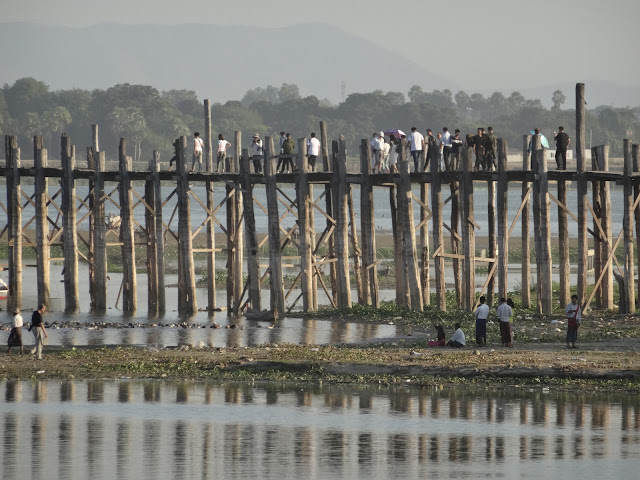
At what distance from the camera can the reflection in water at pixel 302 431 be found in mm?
21781

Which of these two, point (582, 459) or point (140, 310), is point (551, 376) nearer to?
point (582, 459)

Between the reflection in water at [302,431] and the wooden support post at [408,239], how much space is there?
35.0ft

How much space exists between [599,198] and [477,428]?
14.9 meters

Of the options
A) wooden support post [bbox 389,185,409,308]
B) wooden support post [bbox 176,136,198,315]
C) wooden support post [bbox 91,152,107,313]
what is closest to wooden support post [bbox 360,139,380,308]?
wooden support post [bbox 389,185,409,308]

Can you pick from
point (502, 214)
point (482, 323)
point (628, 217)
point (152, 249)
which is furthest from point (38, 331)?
point (628, 217)

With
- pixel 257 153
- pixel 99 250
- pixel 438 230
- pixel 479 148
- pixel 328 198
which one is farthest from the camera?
pixel 257 153

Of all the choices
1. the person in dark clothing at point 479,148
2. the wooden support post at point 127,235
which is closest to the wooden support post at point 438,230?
the person in dark clothing at point 479,148

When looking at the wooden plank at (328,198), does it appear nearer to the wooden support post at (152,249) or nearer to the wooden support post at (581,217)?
the wooden support post at (152,249)

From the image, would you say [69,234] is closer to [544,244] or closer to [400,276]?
[400,276]

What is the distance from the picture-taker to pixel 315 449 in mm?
23094

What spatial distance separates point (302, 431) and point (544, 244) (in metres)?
13.5

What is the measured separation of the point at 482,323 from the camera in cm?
3164

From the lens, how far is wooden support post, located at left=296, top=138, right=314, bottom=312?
4025 centimetres

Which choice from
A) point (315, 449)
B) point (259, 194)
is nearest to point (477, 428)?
point (315, 449)
